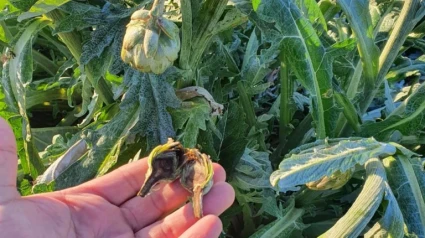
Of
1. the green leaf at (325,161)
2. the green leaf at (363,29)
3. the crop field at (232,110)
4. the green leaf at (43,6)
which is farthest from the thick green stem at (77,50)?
the green leaf at (363,29)

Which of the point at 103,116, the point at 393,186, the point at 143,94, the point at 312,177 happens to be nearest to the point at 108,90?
the point at 103,116

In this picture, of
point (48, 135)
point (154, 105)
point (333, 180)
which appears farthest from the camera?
point (48, 135)

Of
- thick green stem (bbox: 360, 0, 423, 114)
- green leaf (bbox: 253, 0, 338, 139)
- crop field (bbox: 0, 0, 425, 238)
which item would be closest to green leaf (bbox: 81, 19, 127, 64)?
crop field (bbox: 0, 0, 425, 238)

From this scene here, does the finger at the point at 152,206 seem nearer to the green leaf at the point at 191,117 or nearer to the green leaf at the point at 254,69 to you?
the green leaf at the point at 191,117

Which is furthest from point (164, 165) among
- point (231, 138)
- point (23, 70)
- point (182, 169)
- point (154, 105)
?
point (23, 70)

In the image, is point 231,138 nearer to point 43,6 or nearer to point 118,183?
point 118,183

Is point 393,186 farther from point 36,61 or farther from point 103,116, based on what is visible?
point 36,61

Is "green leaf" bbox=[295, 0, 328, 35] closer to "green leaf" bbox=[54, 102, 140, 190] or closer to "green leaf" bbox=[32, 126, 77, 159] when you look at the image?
"green leaf" bbox=[54, 102, 140, 190]
